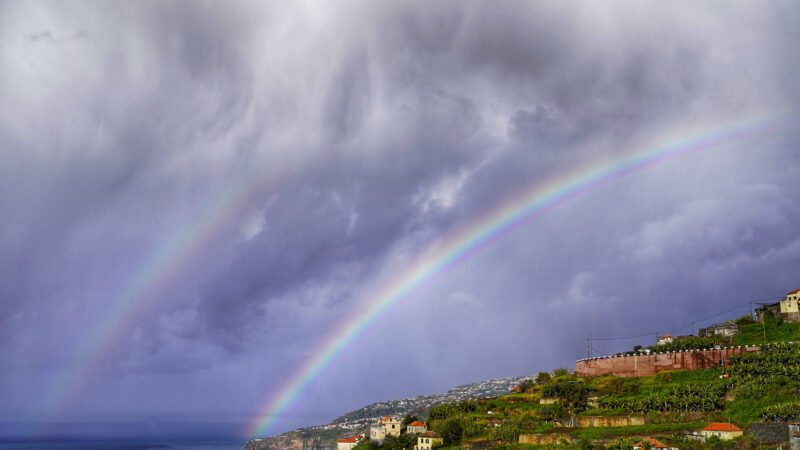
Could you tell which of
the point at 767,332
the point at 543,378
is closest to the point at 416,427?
the point at 543,378

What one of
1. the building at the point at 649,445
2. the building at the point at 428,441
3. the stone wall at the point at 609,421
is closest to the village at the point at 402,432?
the building at the point at 428,441

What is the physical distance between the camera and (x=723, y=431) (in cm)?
5725

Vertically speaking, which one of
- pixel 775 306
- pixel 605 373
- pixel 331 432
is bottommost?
pixel 331 432

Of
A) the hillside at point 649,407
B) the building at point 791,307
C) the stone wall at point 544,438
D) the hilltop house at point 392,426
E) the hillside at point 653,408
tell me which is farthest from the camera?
the hilltop house at point 392,426

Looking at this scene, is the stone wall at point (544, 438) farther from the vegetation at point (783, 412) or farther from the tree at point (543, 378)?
the tree at point (543, 378)

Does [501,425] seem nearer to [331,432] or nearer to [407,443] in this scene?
[407,443]

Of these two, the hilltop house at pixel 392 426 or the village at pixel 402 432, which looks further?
the hilltop house at pixel 392 426

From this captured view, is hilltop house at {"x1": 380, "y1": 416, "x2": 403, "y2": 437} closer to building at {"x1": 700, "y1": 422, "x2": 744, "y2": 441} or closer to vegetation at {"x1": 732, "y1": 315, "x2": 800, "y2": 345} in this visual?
building at {"x1": 700, "y1": 422, "x2": 744, "y2": 441}

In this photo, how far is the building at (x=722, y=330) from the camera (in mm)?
90500

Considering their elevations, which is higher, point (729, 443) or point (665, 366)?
point (665, 366)

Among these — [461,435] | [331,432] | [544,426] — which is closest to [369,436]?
[461,435]

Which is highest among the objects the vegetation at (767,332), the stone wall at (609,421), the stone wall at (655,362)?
the vegetation at (767,332)

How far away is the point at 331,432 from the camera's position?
169m

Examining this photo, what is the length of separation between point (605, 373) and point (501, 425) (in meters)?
20.3
